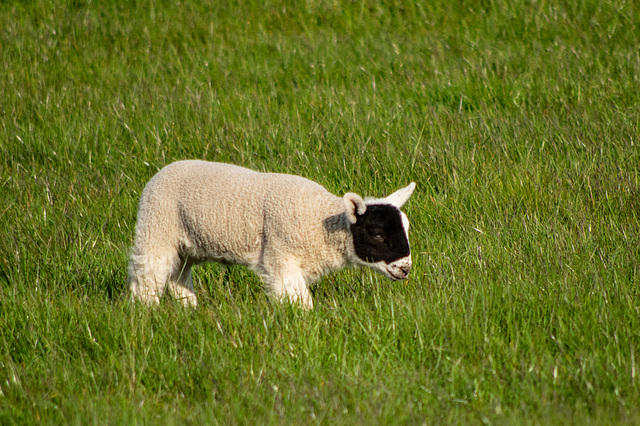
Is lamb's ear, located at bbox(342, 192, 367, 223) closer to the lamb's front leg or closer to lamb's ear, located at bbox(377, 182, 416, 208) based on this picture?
lamb's ear, located at bbox(377, 182, 416, 208)

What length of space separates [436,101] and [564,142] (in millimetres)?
1593

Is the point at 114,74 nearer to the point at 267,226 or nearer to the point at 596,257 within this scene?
the point at 267,226

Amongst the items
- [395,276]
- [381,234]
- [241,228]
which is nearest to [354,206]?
[381,234]

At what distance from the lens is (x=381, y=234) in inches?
140

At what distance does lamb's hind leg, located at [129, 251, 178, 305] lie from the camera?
391 centimetres

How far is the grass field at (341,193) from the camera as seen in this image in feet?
9.59

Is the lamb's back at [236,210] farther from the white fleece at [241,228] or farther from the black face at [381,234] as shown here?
the black face at [381,234]

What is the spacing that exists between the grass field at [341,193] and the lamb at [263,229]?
0.22 meters

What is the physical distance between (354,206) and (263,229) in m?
0.57

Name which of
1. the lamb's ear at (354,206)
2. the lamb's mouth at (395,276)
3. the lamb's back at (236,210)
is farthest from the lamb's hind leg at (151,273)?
the lamb's mouth at (395,276)

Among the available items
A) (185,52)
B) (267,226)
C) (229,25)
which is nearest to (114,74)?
(185,52)

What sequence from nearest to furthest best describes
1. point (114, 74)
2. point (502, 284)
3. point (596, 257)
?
point (502, 284) < point (596, 257) < point (114, 74)

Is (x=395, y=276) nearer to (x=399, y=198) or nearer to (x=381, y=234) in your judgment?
(x=381, y=234)

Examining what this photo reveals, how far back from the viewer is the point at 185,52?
8383 mm
